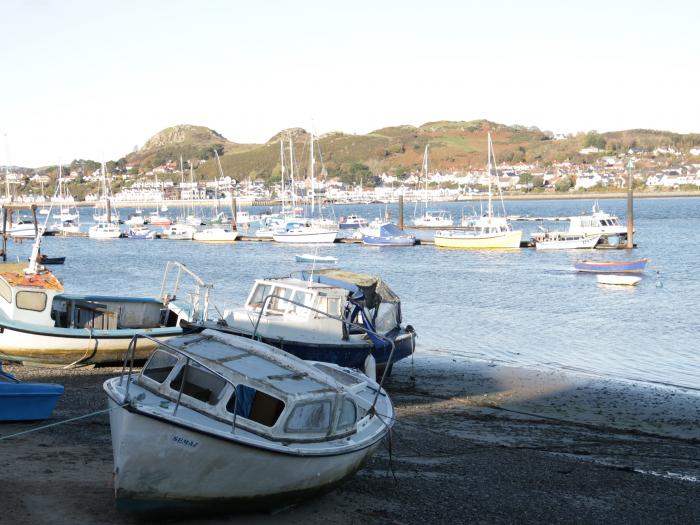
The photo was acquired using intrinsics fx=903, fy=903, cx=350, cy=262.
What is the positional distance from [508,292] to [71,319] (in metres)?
24.6

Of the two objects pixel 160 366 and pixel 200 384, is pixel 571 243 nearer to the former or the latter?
pixel 160 366

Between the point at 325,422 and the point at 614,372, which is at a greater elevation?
the point at 325,422

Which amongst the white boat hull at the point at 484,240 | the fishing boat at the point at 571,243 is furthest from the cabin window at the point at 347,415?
the white boat hull at the point at 484,240

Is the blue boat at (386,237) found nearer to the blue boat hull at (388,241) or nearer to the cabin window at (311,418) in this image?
the blue boat hull at (388,241)

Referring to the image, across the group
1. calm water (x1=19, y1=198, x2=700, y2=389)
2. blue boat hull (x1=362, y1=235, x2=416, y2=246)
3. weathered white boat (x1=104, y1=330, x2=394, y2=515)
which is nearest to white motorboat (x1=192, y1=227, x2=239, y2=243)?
calm water (x1=19, y1=198, x2=700, y2=389)

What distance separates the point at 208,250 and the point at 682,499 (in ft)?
207

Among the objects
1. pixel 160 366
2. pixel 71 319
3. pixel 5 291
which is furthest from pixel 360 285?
pixel 160 366

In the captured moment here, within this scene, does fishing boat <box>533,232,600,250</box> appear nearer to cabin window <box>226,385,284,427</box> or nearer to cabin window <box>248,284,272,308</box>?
cabin window <box>248,284,272,308</box>

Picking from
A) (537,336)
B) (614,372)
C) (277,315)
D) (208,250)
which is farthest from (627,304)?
(208,250)

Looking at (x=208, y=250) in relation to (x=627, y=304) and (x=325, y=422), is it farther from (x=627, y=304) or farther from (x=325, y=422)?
(x=325, y=422)

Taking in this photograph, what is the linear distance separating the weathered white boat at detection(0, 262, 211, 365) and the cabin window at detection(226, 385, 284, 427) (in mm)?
9681

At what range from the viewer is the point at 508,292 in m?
41.7

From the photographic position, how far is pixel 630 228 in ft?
210

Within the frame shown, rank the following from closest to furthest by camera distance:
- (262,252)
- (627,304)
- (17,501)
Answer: (17,501) → (627,304) → (262,252)
